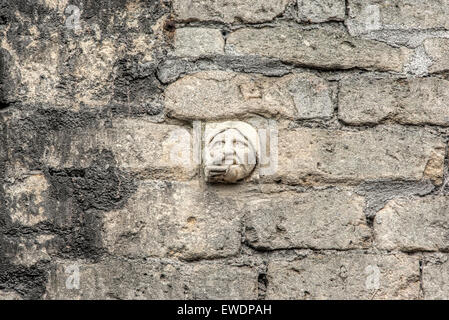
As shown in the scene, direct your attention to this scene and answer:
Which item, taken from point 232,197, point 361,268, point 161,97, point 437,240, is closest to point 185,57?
point 161,97

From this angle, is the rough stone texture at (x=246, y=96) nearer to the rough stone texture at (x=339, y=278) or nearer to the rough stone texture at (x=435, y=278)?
the rough stone texture at (x=339, y=278)

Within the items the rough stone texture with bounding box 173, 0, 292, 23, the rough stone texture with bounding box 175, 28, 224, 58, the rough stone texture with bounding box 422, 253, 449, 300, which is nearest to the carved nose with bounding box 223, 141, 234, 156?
the rough stone texture with bounding box 175, 28, 224, 58

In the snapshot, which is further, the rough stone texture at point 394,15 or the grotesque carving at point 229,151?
the rough stone texture at point 394,15

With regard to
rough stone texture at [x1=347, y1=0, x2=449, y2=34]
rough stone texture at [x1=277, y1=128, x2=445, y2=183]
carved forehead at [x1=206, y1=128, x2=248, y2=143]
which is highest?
rough stone texture at [x1=347, y1=0, x2=449, y2=34]

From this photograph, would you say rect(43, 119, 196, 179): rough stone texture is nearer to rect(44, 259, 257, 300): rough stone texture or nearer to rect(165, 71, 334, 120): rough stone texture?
rect(165, 71, 334, 120): rough stone texture

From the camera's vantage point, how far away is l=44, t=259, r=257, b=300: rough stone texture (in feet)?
7.63

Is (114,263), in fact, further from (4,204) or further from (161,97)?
(161,97)

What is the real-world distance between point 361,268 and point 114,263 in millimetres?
962

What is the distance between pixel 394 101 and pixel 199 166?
0.82m

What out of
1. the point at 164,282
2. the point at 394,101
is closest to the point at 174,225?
the point at 164,282

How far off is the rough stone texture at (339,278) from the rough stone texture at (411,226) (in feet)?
0.28

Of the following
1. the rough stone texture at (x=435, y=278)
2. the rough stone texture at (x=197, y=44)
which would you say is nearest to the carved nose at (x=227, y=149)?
the rough stone texture at (x=197, y=44)

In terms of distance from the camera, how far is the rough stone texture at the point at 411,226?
2369mm

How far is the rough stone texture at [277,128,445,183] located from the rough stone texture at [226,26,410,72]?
→ 0.27 metres
